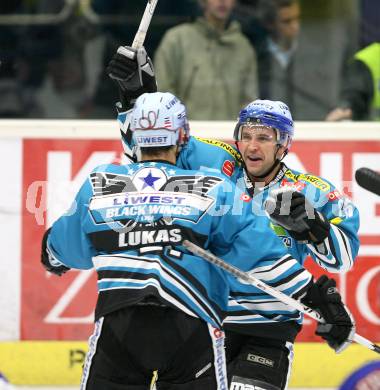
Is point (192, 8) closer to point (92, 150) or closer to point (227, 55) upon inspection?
point (227, 55)

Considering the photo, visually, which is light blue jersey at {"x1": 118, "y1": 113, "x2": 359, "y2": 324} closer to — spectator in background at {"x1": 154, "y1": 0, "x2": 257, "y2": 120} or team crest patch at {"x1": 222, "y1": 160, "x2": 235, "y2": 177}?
team crest patch at {"x1": 222, "y1": 160, "x2": 235, "y2": 177}

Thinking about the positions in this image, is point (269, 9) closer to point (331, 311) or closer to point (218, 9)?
point (218, 9)

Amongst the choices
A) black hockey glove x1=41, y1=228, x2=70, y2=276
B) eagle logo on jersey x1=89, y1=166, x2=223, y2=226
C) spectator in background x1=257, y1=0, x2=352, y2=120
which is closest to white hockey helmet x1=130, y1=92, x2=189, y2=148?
eagle logo on jersey x1=89, y1=166, x2=223, y2=226

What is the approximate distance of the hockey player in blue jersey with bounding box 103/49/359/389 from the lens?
4.53 metres

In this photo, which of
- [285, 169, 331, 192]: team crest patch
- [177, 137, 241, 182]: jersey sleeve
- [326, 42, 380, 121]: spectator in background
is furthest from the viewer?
[326, 42, 380, 121]: spectator in background

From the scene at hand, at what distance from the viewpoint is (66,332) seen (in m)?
6.20

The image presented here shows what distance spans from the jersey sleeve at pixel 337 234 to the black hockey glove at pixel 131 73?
33.2 inches

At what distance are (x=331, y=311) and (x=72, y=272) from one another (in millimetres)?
2193

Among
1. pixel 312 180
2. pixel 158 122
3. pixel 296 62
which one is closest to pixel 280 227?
pixel 312 180

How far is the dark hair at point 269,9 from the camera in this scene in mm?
7242

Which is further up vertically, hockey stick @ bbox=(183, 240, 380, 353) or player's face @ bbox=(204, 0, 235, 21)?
player's face @ bbox=(204, 0, 235, 21)

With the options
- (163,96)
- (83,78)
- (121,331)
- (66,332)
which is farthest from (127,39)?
(121,331)

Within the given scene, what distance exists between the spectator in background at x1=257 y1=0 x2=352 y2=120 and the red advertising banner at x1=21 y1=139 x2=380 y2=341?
0.75 metres

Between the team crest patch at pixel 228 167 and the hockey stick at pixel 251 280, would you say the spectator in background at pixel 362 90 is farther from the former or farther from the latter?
the hockey stick at pixel 251 280
